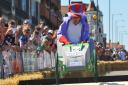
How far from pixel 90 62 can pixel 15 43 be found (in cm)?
317

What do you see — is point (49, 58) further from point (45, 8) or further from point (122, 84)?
point (45, 8)

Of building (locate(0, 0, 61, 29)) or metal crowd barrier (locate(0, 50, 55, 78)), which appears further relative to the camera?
building (locate(0, 0, 61, 29))

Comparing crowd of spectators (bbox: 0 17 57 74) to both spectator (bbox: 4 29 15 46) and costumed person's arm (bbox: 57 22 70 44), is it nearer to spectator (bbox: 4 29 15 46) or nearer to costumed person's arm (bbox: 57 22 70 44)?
spectator (bbox: 4 29 15 46)

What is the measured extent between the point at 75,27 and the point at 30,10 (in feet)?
126

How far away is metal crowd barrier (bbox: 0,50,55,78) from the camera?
1473 centimetres

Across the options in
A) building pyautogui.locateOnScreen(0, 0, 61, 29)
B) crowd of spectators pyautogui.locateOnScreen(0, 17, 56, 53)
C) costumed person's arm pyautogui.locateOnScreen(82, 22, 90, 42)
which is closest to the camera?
costumed person's arm pyautogui.locateOnScreen(82, 22, 90, 42)

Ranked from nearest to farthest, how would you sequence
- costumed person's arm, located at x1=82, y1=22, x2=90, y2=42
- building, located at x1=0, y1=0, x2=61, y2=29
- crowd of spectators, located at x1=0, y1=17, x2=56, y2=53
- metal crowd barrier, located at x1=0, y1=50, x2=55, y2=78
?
costumed person's arm, located at x1=82, y1=22, x2=90, y2=42
metal crowd barrier, located at x1=0, y1=50, x2=55, y2=78
crowd of spectators, located at x1=0, y1=17, x2=56, y2=53
building, located at x1=0, y1=0, x2=61, y2=29

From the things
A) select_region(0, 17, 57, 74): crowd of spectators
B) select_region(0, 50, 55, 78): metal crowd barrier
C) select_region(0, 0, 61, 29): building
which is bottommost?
select_region(0, 50, 55, 78): metal crowd barrier

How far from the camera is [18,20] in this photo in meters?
52.4

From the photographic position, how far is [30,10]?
52.6 meters

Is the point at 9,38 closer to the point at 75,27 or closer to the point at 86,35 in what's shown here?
the point at 75,27

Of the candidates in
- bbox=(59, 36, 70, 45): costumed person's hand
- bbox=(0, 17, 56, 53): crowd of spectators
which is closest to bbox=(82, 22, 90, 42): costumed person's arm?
bbox=(59, 36, 70, 45): costumed person's hand

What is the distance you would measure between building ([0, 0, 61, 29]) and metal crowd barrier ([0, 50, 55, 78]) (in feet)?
81.3

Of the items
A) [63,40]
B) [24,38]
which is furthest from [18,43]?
[63,40]
